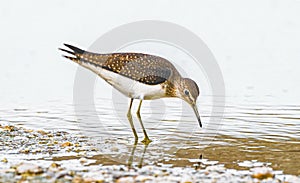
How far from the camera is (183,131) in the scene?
952 centimetres

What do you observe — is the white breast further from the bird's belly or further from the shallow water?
the shallow water

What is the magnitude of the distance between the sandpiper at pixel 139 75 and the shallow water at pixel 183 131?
0.54m

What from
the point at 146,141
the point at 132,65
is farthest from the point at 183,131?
the point at 132,65

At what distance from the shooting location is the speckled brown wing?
29.4 ft

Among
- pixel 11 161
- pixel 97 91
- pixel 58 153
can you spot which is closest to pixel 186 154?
pixel 58 153

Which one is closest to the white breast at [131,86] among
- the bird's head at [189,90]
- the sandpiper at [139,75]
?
the sandpiper at [139,75]

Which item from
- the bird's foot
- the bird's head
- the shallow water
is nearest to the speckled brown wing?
the bird's head

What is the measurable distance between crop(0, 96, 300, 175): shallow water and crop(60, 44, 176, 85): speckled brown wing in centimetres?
98

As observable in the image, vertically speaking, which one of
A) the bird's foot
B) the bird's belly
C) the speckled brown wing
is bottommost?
the bird's foot

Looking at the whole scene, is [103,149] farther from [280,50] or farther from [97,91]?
[280,50]

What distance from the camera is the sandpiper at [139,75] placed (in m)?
8.93

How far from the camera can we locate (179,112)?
10.9 m

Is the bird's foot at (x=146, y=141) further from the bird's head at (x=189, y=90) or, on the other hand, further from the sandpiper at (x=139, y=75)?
the bird's head at (x=189, y=90)

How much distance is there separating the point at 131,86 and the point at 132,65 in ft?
1.17
